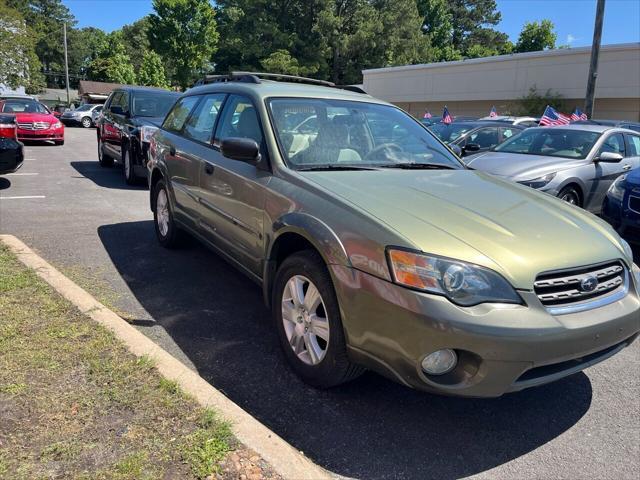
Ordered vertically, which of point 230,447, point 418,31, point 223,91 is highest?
point 418,31

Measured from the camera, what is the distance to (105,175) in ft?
36.6

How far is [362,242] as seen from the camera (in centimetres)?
266

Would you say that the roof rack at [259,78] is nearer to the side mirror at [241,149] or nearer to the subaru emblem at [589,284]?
the side mirror at [241,149]

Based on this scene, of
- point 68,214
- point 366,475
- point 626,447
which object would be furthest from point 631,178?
point 68,214

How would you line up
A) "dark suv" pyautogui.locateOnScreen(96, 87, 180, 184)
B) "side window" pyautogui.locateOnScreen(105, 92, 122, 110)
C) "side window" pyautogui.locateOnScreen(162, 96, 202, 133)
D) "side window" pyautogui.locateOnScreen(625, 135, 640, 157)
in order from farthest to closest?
"side window" pyautogui.locateOnScreen(105, 92, 122, 110) → "dark suv" pyautogui.locateOnScreen(96, 87, 180, 184) → "side window" pyautogui.locateOnScreen(625, 135, 640, 157) → "side window" pyautogui.locateOnScreen(162, 96, 202, 133)

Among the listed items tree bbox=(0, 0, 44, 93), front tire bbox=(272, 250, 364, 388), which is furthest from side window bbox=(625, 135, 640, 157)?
tree bbox=(0, 0, 44, 93)

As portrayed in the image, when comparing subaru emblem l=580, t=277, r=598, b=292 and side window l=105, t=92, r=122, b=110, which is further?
side window l=105, t=92, r=122, b=110

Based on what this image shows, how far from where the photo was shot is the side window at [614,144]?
8016 millimetres

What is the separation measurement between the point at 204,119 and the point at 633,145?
735 cm

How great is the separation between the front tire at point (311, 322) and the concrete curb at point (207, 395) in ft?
1.68

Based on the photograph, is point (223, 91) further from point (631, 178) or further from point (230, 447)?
point (631, 178)

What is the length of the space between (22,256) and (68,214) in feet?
8.57

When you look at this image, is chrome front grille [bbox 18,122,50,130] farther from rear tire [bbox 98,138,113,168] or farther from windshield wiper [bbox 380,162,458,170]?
windshield wiper [bbox 380,162,458,170]

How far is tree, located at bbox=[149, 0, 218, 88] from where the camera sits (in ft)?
152
